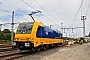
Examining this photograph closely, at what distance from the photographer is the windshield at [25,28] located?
628 inches

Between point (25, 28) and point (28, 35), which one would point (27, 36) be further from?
point (25, 28)

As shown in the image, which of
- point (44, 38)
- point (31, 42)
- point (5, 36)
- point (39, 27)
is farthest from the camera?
A: point (5, 36)

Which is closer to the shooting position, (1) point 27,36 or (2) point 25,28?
(1) point 27,36

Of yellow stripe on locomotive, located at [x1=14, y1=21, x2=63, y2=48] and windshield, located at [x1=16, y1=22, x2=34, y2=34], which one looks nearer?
yellow stripe on locomotive, located at [x1=14, y1=21, x2=63, y2=48]

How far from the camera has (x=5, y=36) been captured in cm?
6019

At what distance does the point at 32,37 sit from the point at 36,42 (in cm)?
82

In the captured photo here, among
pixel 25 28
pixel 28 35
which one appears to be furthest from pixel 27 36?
pixel 25 28

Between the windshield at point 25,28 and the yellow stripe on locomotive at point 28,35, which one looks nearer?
the yellow stripe on locomotive at point 28,35

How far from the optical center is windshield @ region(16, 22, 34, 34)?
16.0 m

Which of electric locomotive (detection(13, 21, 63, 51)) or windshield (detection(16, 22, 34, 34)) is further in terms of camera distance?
windshield (detection(16, 22, 34, 34))

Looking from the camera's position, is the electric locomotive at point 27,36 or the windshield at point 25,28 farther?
the windshield at point 25,28

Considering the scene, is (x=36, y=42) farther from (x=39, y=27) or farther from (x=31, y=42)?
(x=39, y=27)

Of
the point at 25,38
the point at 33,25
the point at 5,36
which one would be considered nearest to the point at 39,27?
the point at 33,25

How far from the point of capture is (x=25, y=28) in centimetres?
1617
